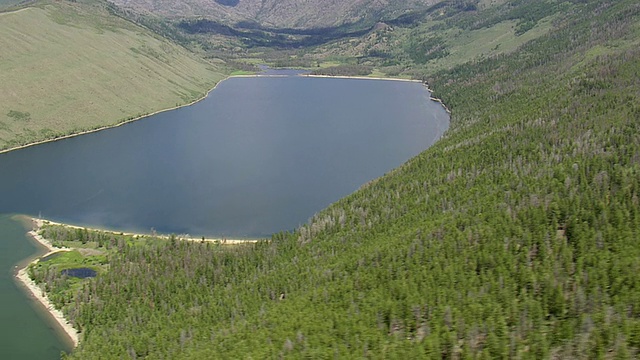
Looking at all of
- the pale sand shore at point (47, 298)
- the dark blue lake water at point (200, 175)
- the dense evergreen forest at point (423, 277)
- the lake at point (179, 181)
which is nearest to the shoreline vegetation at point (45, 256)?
the pale sand shore at point (47, 298)

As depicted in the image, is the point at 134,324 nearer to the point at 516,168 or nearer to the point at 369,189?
the point at 369,189

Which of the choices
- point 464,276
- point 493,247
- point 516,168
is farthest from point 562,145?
point 464,276

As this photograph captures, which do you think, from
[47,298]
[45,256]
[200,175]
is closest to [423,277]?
[47,298]

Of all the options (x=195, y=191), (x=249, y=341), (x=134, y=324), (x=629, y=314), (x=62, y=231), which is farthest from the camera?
(x=195, y=191)

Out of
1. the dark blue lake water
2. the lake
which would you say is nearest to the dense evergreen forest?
the lake

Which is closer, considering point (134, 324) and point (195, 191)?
point (134, 324)

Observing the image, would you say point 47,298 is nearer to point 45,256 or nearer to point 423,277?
point 45,256

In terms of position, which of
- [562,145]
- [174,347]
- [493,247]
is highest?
[562,145]

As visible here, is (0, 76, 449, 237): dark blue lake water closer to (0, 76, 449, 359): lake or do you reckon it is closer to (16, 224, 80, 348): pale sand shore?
(0, 76, 449, 359): lake
